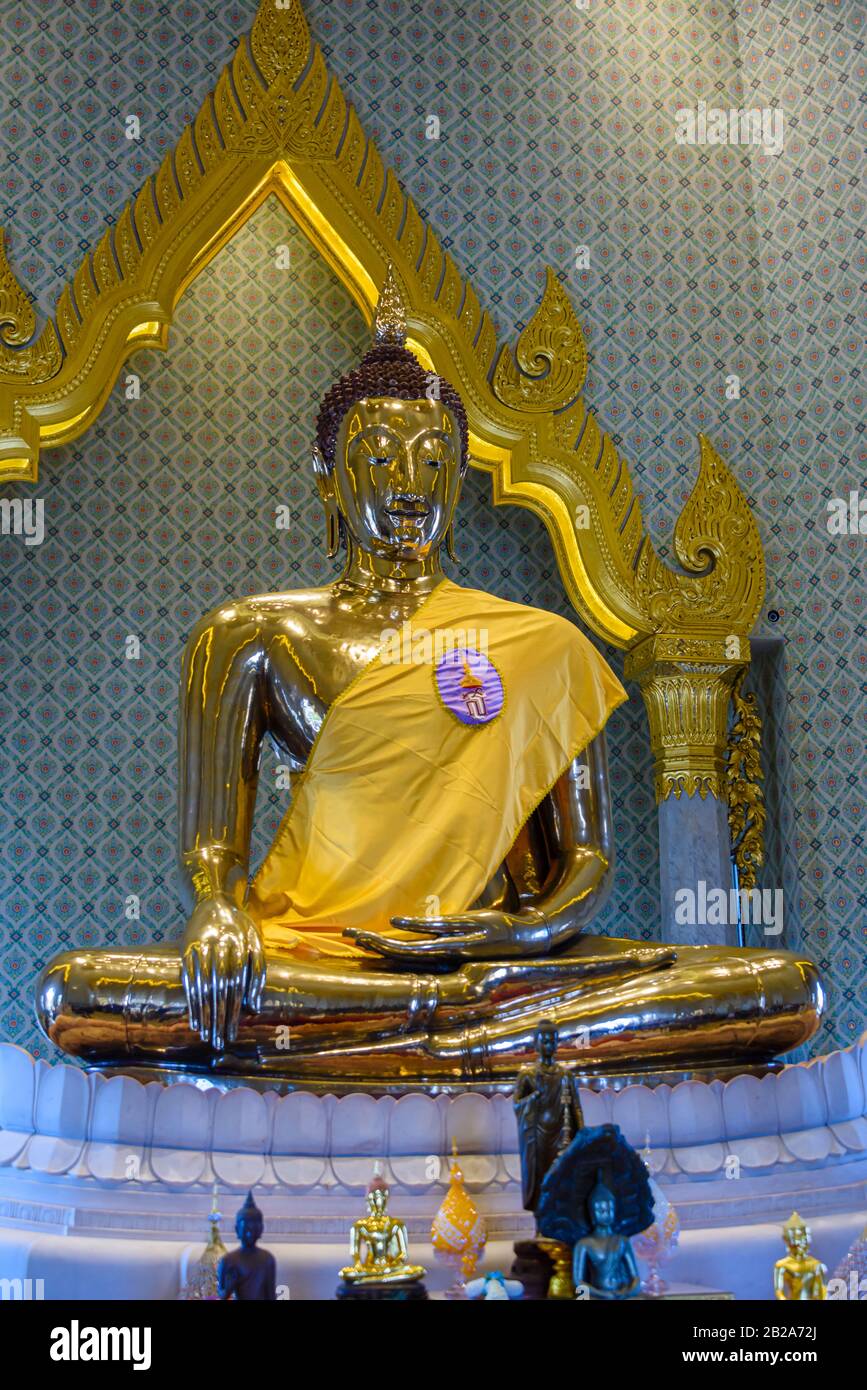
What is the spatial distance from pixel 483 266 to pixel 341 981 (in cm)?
302

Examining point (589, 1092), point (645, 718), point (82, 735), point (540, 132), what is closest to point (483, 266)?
point (540, 132)

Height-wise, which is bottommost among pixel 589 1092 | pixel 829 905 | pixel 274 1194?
pixel 274 1194

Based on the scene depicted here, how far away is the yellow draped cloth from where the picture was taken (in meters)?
3.50

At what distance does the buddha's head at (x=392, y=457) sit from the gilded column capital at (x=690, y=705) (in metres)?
1.24

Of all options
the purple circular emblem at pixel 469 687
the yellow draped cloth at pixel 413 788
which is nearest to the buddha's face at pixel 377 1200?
the yellow draped cloth at pixel 413 788

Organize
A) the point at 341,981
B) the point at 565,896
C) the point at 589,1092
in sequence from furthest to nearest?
the point at 565,896 → the point at 341,981 → the point at 589,1092

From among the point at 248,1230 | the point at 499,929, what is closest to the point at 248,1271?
the point at 248,1230

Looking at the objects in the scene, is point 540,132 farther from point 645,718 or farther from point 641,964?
point 641,964

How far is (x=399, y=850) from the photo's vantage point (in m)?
3.54

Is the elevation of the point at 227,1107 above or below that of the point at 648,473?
below

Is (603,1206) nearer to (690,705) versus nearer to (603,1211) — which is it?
(603,1211)

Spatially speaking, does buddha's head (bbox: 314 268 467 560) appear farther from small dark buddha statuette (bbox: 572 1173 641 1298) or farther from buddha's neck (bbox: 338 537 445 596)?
small dark buddha statuette (bbox: 572 1173 641 1298)

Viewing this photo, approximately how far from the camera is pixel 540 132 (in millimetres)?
5465

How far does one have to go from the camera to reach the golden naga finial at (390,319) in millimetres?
4117
